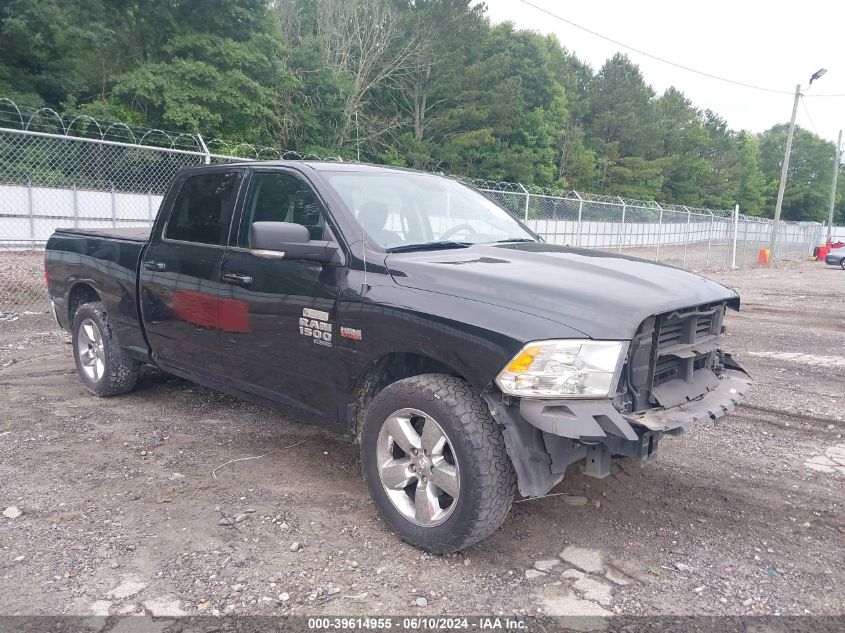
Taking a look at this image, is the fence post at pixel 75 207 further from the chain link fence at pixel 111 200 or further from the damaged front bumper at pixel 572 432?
the damaged front bumper at pixel 572 432

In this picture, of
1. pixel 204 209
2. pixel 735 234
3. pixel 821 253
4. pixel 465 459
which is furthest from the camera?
pixel 821 253

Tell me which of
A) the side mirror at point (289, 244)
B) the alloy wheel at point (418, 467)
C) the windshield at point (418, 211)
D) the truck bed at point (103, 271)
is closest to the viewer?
the alloy wheel at point (418, 467)

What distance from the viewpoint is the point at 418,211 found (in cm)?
403

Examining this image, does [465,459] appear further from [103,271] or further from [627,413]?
[103,271]

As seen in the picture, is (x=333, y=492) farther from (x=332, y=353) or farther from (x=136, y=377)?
(x=136, y=377)

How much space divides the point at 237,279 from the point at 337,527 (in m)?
1.65

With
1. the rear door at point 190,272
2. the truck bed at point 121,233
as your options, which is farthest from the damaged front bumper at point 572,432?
the truck bed at point 121,233

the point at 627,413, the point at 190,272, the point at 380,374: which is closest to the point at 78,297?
the point at 190,272

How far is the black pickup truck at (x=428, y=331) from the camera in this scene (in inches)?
110

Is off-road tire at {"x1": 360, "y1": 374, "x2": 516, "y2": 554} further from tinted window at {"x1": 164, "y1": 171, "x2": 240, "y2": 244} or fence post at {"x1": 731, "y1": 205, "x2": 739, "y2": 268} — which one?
fence post at {"x1": 731, "y1": 205, "x2": 739, "y2": 268}

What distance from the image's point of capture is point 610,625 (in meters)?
2.63

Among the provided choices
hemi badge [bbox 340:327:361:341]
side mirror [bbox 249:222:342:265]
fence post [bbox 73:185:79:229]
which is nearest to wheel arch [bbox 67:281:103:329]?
side mirror [bbox 249:222:342:265]

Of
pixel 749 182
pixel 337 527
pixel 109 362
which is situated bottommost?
pixel 337 527

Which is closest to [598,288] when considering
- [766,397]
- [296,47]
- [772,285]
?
[766,397]
